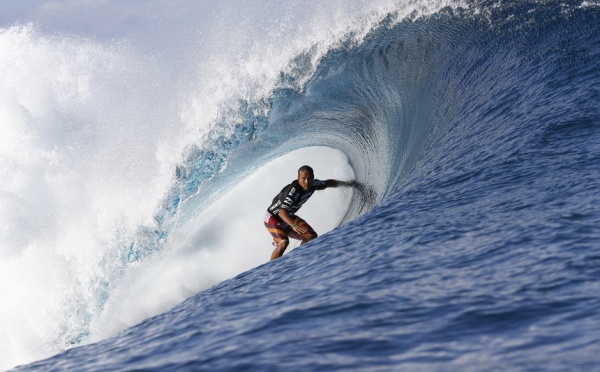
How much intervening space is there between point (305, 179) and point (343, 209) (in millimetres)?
2583

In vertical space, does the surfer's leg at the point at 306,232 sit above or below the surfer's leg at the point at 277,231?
below

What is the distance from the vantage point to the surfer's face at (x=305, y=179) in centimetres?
863

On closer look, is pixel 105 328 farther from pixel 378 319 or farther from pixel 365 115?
pixel 378 319

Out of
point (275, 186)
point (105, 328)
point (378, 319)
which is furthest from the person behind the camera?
point (275, 186)

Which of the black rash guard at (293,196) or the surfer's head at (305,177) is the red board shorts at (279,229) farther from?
the surfer's head at (305,177)

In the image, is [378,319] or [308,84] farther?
[308,84]

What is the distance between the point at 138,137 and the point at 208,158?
259 cm

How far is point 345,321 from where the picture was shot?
300 cm

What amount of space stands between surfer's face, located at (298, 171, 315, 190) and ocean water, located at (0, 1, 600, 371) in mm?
926

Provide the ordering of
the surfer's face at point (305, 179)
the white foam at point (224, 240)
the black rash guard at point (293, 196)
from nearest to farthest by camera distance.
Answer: the surfer's face at point (305, 179), the black rash guard at point (293, 196), the white foam at point (224, 240)

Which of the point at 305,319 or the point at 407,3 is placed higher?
the point at 407,3

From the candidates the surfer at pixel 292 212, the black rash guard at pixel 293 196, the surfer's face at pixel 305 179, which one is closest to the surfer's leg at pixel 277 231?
the surfer at pixel 292 212

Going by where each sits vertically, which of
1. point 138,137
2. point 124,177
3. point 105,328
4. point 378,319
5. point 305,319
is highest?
point 138,137

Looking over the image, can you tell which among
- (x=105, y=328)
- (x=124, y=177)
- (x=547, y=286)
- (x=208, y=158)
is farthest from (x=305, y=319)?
(x=124, y=177)
